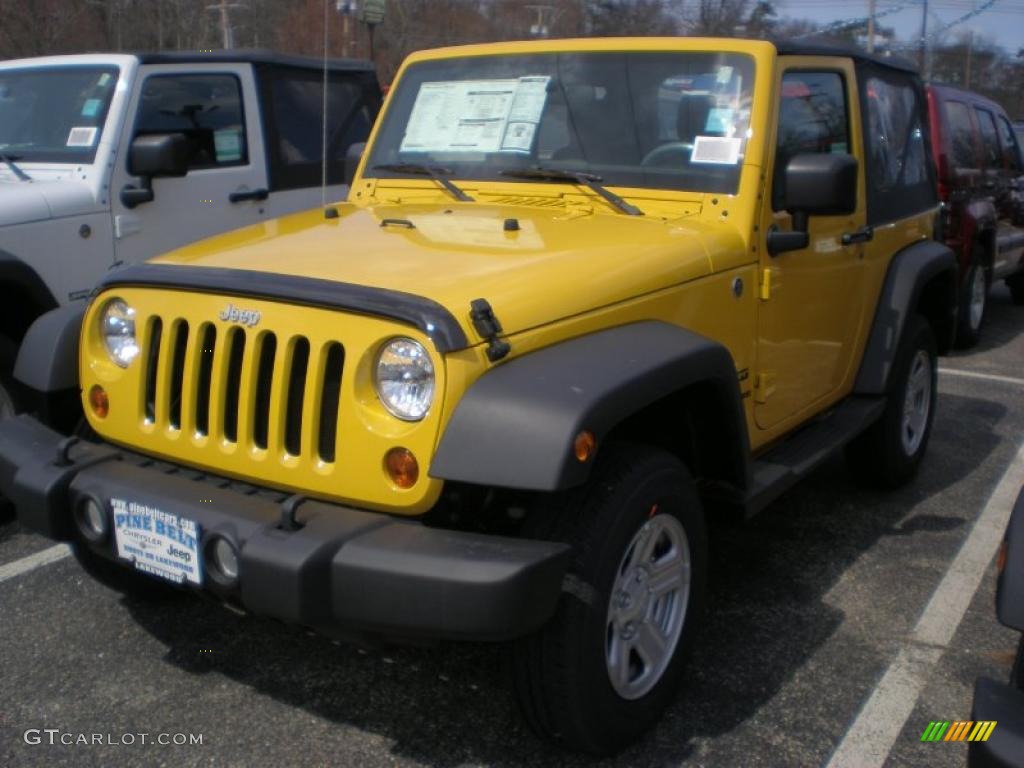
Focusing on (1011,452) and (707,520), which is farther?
(1011,452)

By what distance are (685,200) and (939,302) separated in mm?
2169

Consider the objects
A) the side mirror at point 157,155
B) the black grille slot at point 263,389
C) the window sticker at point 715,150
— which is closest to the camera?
the black grille slot at point 263,389

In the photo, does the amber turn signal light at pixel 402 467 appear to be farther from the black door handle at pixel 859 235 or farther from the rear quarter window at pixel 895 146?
the rear quarter window at pixel 895 146

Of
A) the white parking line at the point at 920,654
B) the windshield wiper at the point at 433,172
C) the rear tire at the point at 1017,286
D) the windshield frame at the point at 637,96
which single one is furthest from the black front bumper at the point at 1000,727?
the rear tire at the point at 1017,286

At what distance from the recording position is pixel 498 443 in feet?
7.64

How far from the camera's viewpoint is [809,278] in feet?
12.8

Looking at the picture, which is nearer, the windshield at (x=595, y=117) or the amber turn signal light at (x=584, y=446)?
the amber turn signal light at (x=584, y=446)

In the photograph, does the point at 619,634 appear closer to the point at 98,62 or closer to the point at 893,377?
the point at 893,377

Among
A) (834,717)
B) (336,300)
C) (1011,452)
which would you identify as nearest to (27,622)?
(336,300)

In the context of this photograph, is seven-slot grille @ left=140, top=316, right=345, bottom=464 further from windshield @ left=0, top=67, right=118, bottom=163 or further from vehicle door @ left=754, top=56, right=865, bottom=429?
windshield @ left=0, top=67, right=118, bottom=163

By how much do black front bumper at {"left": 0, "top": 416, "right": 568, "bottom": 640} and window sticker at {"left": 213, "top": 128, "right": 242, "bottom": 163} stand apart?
3715mm

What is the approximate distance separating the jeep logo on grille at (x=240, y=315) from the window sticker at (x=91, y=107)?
10.3ft

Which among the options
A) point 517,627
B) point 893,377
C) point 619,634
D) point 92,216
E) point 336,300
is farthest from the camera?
point 92,216

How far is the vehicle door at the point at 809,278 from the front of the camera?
3.66 metres
